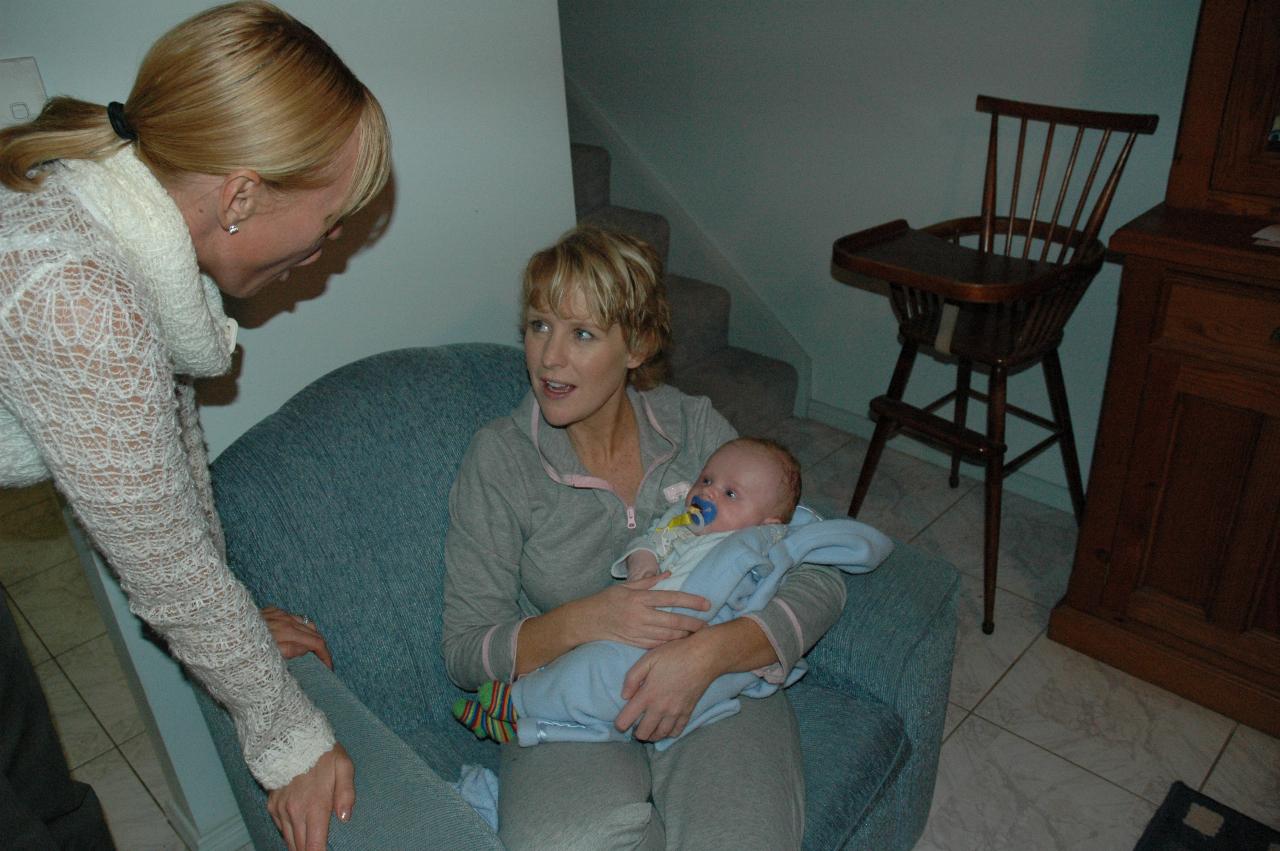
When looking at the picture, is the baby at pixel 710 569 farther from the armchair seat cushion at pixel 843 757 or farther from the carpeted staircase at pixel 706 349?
the carpeted staircase at pixel 706 349

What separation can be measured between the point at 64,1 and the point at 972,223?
210cm

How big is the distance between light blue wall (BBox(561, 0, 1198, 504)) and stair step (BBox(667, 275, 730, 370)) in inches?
4.9

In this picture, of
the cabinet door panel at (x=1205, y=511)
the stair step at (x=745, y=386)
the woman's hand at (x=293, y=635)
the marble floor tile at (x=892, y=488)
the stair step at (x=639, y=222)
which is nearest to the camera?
the woman's hand at (x=293, y=635)

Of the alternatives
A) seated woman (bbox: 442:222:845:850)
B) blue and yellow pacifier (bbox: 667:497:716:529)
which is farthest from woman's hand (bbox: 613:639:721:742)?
blue and yellow pacifier (bbox: 667:497:716:529)

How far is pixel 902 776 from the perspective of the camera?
4.75 feet

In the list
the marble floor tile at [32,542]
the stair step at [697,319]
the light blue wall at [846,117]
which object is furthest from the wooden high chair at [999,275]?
the marble floor tile at [32,542]

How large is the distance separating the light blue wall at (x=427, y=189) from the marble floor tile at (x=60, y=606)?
1.44 metres

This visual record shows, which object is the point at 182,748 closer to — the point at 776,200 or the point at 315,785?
the point at 315,785

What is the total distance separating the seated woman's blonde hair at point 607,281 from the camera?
1.38 metres

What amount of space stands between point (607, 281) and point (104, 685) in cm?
185

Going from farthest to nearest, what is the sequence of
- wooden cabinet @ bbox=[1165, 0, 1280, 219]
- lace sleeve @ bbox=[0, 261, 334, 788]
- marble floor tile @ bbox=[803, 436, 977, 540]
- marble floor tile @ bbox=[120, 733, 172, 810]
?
1. marble floor tile @ bbox=[803, 436, 977, 540]
2. marble floor tile @ bbox=[120, 733, 172, 810]
3. wooden cabinet @ bbox=[1165, 0, 1280, 219]
4. lace sleeve @ bbox=[0, 261, 334, 788]

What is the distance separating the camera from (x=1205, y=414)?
1.83 metres

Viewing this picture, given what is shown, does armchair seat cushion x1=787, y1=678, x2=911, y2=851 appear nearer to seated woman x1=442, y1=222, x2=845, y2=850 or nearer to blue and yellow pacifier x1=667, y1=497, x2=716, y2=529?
seated woman x1=442, y1=222, x2=845, y2=850

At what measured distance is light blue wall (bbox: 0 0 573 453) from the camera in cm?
147
